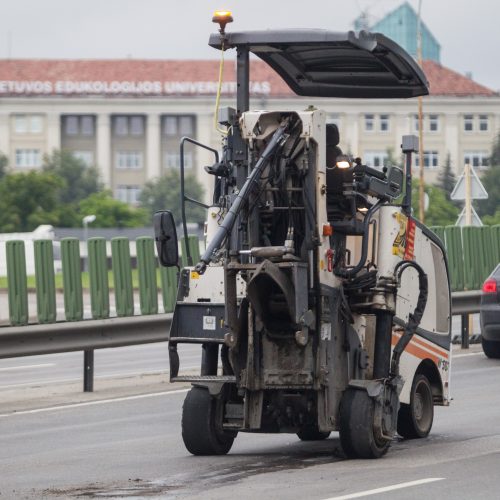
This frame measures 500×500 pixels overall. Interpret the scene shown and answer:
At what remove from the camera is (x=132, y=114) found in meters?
161

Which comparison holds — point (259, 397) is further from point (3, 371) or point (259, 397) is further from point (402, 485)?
point (3, 371)

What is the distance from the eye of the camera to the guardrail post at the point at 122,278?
20.3 meters

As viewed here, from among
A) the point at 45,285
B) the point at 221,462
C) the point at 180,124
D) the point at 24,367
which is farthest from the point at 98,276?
the point at 180,124

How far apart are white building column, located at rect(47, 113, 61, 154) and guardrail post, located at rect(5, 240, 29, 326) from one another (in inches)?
5544

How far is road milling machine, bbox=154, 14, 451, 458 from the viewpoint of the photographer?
40.3ft

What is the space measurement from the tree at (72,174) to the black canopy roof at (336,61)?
439 feet

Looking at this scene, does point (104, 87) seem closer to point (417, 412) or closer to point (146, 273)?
point (146, 273)

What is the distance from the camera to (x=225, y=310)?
1230 cm

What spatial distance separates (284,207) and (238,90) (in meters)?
1.44

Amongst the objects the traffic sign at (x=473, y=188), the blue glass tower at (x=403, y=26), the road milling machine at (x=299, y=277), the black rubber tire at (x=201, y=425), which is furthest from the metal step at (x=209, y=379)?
the blue glass tower at (x=403, y=26)

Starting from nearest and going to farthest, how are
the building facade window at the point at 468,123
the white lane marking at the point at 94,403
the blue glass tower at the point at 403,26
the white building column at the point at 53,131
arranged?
the white lane marking at the point at 94,403 → the building facade window at the point at 468,123 → the white building column at the point at 53,131 → the blue glass tower at the point at 403,26

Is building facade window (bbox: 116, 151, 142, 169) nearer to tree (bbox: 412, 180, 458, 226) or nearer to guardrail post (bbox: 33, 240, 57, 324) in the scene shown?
tree (bbox: 412, 180, 458, 226)

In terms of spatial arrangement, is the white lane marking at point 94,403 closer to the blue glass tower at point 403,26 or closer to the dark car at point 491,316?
the dark car at point 491,316

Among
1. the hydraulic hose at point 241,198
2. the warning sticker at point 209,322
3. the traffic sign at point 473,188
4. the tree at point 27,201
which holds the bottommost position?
the tree at point 27,201
